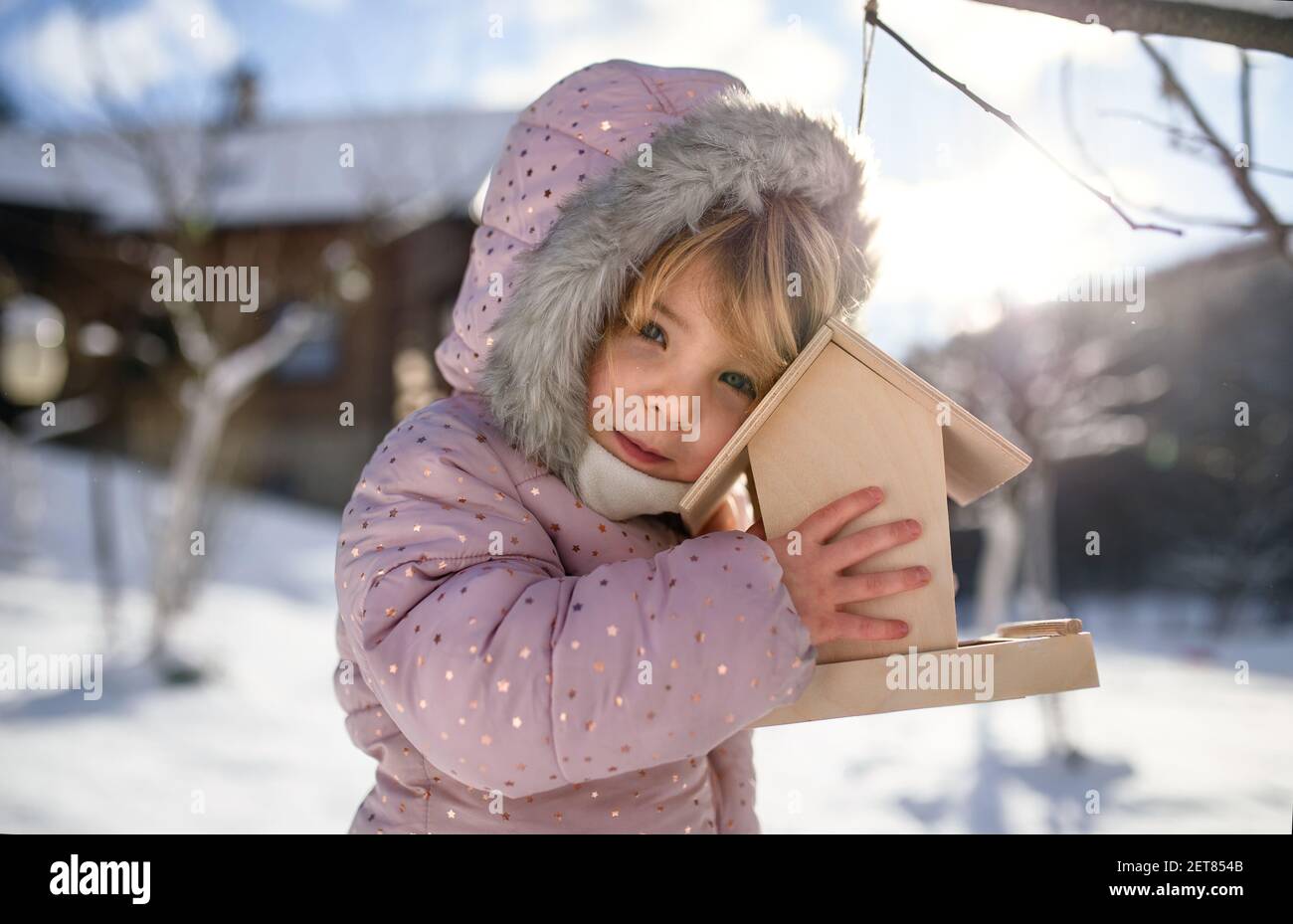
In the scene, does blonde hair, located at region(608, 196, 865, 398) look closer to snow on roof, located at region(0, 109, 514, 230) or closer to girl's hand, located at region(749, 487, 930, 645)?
girl's hand, located at region(749, 487, 930, 645)

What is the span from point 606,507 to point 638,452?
0.32 feet

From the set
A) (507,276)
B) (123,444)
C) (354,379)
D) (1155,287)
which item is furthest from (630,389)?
(123,444)

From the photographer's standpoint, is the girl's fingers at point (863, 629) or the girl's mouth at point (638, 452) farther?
the girl's mouth at point (638, 452)

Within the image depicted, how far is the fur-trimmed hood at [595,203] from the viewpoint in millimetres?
1317

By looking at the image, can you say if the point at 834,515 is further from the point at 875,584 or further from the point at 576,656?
the point at 576,656

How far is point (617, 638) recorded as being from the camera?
1.06 meters

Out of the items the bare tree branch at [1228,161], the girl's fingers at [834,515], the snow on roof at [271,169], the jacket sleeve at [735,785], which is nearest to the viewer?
the girl's fingers at [834,515]

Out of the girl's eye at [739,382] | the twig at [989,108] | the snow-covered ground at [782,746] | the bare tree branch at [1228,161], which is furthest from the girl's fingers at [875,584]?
the snow-covered ground at [782,746]

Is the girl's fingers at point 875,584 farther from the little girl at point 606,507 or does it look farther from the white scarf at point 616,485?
the white scarf at point 616,485

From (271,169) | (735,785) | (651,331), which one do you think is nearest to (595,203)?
(651,331)

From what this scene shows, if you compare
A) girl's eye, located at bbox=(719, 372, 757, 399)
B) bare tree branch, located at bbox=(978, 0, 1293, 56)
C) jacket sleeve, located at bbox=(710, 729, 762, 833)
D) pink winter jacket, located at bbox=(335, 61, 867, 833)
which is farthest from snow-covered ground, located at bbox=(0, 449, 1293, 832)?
bare tree branch, located at bbox=(978, 0, 1293, 56)

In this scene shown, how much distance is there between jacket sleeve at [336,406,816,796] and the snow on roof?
352cm

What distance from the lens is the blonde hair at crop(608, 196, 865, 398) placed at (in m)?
1.27

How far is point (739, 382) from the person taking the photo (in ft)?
4.34
